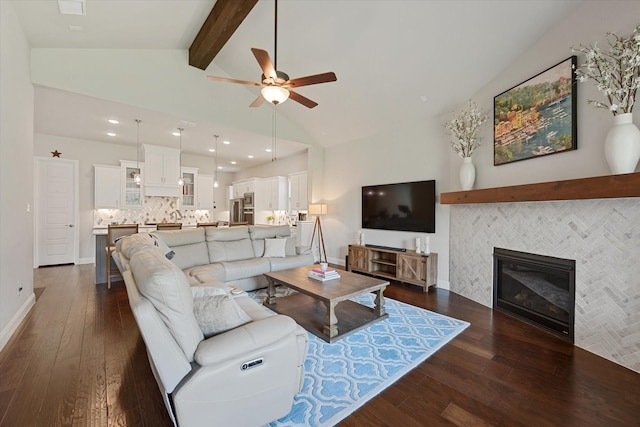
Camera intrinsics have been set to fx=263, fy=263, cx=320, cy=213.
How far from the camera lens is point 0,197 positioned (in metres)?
2.49

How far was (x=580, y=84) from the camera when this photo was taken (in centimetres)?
255

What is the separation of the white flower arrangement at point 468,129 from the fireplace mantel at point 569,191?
676mm

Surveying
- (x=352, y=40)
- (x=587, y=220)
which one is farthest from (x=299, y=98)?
(x=587, y=220)

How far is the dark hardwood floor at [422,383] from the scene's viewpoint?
1663mm

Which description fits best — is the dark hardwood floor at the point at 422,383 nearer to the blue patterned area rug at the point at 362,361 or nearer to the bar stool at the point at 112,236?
the blue patterned area rug at the point at 362,361

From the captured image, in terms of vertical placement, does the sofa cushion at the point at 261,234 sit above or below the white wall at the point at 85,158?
below

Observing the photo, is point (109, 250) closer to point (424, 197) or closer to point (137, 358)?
point (137, 358)

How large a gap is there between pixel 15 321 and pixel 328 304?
10.9 ft

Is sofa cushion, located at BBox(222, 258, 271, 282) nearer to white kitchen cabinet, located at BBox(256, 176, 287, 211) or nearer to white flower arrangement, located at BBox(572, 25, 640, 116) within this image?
white kitchen cabinet, located at BBox(256, 176, 287, 211)

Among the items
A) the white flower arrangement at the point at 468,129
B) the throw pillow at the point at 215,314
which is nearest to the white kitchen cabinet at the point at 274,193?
the white flower arrangement at the point at 468,129

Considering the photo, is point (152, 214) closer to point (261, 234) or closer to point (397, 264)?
point (261, 234)

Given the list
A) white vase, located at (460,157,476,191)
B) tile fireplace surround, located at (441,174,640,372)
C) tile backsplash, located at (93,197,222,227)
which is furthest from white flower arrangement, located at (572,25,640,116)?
tile backsplash, located at (93,197,222,227)

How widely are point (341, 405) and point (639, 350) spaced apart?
8.06 feet

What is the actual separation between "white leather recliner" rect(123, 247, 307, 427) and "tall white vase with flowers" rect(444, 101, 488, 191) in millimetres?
3277
